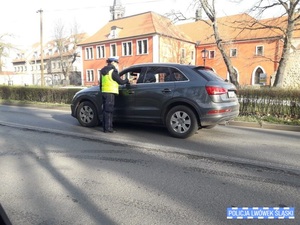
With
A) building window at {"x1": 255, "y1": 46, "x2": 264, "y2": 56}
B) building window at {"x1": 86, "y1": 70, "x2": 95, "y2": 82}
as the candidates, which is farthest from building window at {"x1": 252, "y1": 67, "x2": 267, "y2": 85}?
building window at {"x1": 86, "y1": 70, "x2": 95, "y2": 82}

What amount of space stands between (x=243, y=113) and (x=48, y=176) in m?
7.34

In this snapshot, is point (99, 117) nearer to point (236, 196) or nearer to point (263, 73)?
point (236, 196)

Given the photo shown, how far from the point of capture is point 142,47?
38.3 metres

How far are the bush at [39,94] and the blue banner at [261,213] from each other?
1139 centimetres

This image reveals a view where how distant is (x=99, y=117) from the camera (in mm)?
7082

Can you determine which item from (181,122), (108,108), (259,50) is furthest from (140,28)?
(181,122)

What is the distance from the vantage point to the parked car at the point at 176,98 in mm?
5766

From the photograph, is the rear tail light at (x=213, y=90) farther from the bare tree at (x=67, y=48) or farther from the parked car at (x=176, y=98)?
the bare tree at (x=67, y=48)

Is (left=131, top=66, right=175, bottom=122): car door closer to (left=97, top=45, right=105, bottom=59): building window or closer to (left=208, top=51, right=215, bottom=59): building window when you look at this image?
(left=97, top=45, right=105, bottom=59): building window

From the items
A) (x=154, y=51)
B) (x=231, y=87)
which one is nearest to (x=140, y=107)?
(x=231, y=87)

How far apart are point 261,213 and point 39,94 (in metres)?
14.8

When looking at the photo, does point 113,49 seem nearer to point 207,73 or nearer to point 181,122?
point 207,73

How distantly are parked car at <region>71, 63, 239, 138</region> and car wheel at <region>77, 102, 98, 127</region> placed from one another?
746 millimetres

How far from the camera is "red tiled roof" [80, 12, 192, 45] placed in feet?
124
